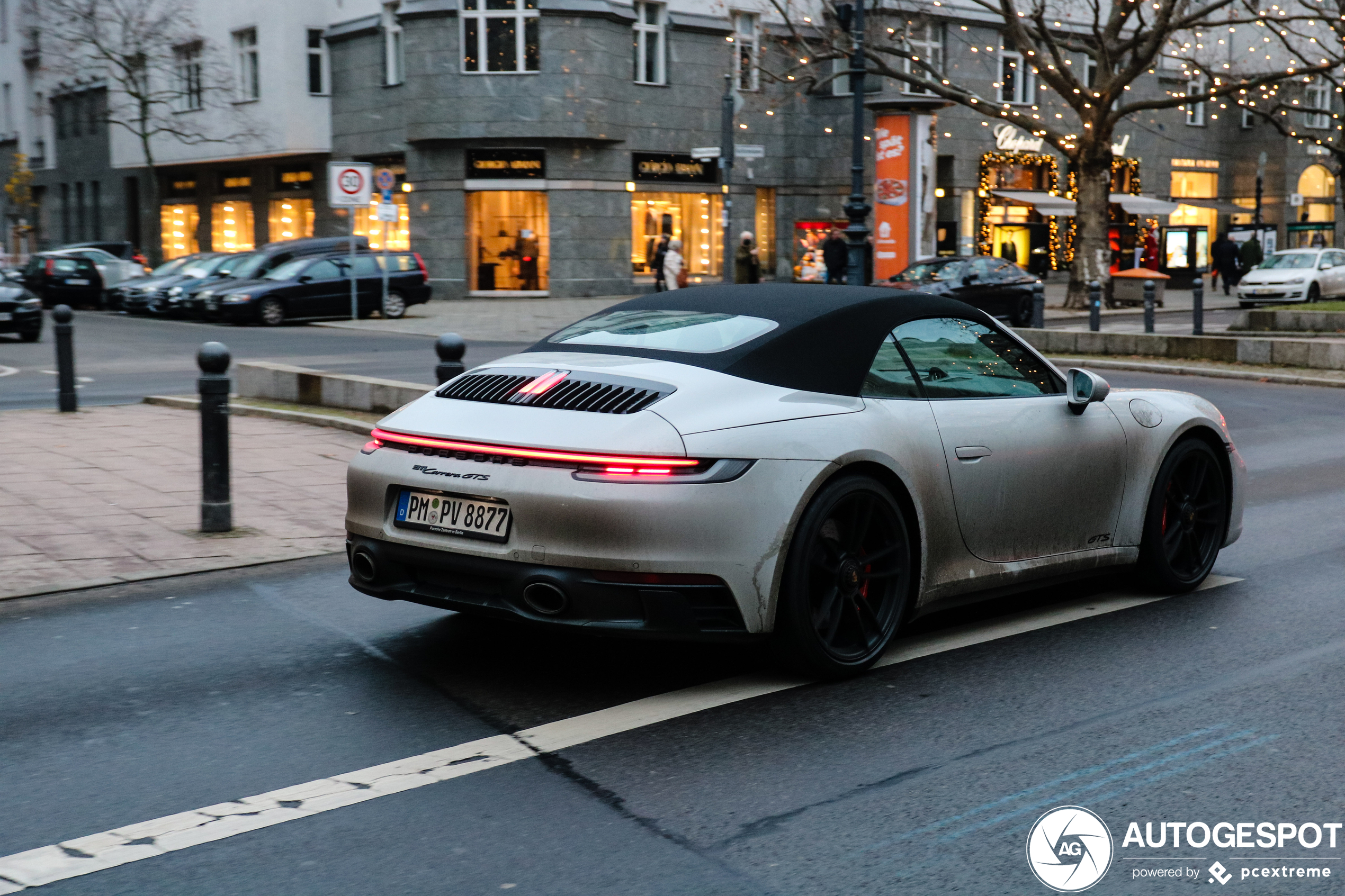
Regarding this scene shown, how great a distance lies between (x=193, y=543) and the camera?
7.38 metres

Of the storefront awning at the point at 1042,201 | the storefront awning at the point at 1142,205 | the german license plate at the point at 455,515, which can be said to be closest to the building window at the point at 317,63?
the storefront awning at the point at 1042,201

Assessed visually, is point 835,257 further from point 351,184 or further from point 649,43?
point 351,184

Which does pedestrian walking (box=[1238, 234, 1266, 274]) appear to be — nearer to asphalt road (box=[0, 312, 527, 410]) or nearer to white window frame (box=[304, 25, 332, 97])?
white window frame (box=[304, 25, 332, 97])

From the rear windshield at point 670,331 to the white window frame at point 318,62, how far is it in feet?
127

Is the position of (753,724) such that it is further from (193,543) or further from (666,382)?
(193,543)

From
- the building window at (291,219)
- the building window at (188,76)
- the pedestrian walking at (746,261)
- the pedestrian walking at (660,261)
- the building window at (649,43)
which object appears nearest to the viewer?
the pedestrian walking at (746,261)

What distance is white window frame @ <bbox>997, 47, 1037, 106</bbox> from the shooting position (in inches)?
1801

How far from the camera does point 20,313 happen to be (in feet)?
78.3

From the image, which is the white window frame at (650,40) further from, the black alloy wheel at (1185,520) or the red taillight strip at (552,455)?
the red taillight strip at (552,455)

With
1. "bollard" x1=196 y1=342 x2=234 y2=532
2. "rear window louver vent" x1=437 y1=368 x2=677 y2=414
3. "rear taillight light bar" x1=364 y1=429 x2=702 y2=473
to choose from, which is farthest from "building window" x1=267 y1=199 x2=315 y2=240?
"rear taillight light bar" x1=364 y1=429 x2=702 y2=473

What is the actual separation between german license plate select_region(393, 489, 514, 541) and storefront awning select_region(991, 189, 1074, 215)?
43.3 meters

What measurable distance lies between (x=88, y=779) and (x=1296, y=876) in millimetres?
3106

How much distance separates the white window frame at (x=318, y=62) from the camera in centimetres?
4200

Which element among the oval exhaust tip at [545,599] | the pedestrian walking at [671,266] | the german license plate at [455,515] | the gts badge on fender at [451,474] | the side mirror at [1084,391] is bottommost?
the oval exhaust tip at [545,599]
